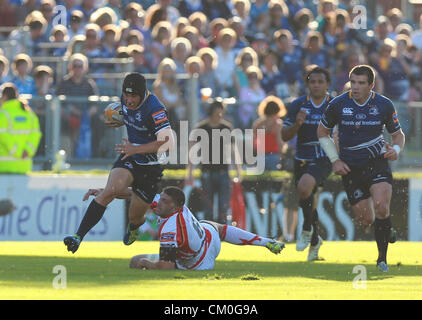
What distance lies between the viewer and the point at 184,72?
2111 centimetres

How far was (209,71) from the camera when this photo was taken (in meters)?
20.9

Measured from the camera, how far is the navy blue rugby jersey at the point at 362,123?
44.3ft

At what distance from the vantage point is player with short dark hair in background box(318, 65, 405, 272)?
13.3 metres

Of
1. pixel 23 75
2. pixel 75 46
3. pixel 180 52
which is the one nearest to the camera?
pixel 23 75

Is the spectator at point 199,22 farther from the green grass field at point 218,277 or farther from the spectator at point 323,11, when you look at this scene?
the green grass field at point 218,277

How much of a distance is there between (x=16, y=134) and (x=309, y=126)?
6.04m

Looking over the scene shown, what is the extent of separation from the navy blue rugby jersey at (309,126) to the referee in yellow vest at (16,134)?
5.58m

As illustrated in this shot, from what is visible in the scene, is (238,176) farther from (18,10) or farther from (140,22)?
(18,10)

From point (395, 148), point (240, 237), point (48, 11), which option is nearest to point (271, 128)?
point (48, 11)

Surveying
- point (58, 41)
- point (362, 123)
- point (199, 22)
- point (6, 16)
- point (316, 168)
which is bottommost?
point (316, 168)

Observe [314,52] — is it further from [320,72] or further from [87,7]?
[320,72]

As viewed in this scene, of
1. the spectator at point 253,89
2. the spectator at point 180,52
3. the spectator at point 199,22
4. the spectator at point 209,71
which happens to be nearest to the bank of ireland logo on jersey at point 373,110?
the spectator at point 253,89

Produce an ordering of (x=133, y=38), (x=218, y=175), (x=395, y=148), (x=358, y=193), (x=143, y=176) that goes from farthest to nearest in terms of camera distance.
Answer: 1. (x=133, y=38)
2. (x=218, y=175)
3. (x=143, y=176)
4. (x=358, y=193)
5. (x=395, y=148)

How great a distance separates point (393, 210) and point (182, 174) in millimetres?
3757
